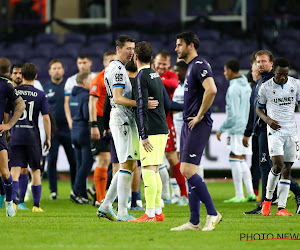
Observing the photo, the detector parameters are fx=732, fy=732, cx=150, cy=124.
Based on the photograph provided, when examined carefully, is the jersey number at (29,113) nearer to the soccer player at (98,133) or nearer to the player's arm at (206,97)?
the soccer player at (98,133)

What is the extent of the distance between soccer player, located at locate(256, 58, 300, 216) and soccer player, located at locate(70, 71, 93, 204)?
3.41m

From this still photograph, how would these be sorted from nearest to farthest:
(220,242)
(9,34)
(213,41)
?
(220,242)
(213,41)
(9,34)

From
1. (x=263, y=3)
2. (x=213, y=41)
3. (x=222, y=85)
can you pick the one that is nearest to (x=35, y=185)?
(x=222, y=85)

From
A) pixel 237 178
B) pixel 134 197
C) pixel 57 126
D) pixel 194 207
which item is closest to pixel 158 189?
pixel 194 207

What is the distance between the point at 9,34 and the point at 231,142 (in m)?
12.2

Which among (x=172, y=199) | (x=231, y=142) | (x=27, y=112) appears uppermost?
(x=27, y=112)

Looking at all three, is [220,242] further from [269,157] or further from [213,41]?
[213,41]

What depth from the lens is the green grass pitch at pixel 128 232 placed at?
6586 mm

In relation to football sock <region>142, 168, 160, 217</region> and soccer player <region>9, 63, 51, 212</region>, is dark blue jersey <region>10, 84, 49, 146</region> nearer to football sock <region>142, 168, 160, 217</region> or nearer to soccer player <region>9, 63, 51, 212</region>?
soccer player <region>9, 63, 51, 212</region>

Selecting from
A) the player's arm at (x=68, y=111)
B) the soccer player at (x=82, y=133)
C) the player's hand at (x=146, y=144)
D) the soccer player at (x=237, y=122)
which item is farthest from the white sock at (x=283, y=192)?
the player's arm at (x=68, y=111)

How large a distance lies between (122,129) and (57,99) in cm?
495

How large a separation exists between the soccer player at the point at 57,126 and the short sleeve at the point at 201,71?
18.9 feet

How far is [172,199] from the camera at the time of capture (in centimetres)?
1184

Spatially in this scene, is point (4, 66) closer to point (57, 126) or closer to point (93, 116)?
point (93, 116)
